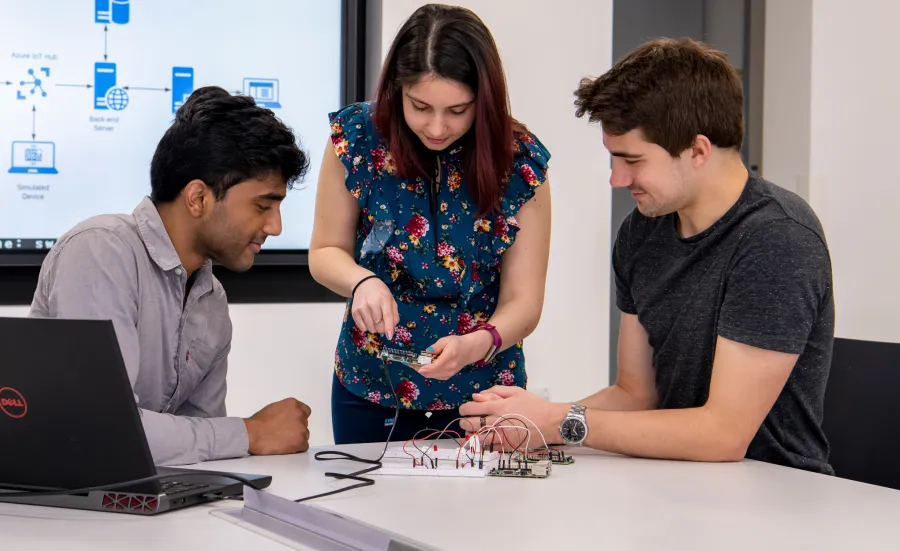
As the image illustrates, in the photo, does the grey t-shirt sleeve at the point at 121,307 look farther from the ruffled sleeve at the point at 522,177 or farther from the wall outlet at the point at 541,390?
the wall outlet at the point at 541,390

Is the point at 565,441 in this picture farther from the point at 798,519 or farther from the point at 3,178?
the point at 3,178

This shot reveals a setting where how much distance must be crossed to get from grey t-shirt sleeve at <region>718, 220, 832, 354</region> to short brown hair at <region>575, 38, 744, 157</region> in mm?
204

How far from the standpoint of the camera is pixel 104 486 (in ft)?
3.87

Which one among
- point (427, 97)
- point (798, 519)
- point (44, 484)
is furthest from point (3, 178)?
point (798, 519)

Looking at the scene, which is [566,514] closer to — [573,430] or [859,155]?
[573,430]

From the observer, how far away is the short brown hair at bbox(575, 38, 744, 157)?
5.38 ft

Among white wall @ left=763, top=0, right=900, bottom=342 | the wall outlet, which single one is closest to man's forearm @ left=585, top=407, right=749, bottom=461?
the wall outlet

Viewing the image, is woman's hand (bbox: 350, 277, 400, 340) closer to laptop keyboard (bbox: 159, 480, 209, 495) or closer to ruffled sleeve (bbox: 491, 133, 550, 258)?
ruffled sleeve (bbox: 491, 133, 550, 258)

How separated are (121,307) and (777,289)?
108cm

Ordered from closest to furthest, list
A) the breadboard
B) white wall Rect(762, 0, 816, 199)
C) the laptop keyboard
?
1. the laptop keyboard
2. the breadboard
3. white wall Rect(762, 0, 816, 199)

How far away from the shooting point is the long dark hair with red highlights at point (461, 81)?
1.77m

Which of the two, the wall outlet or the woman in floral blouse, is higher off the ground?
the woman in floral blouse

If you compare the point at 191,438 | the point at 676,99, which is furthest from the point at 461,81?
the point at 191,438

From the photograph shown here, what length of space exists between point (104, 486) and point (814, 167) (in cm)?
287
